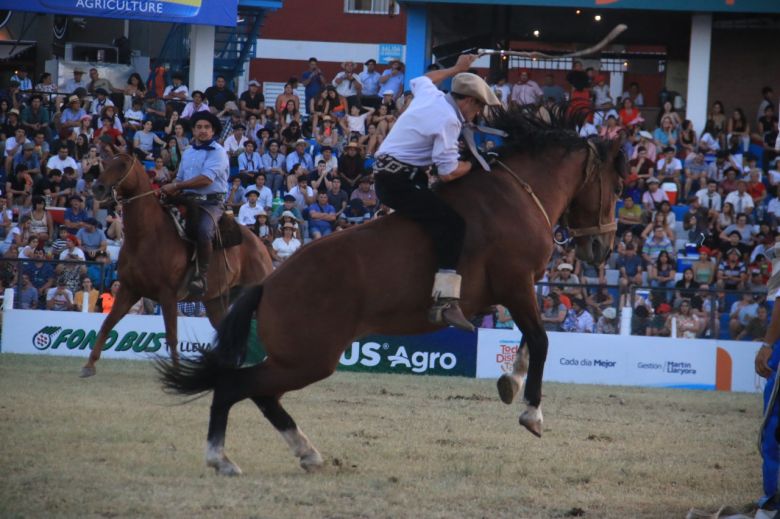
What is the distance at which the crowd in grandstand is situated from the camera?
17.2 metres

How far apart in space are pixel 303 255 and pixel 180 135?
15316 mm

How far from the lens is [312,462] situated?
7.82 meters

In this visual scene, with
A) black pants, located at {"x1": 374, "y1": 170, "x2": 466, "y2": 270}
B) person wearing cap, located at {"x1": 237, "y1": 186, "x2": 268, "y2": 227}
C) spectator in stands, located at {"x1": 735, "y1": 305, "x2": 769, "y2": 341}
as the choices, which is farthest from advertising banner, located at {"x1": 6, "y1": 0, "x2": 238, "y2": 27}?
black pants, located at {"x1": 374, "y1": 170, "x2": 466, "y2": 270}

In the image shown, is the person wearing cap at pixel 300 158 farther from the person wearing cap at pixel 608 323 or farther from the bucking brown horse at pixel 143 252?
the bucking brown horse at pixel 143 252

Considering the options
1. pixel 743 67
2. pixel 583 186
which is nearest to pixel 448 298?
pixel 583 186

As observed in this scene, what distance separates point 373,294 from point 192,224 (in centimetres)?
541

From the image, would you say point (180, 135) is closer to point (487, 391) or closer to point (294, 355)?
point (487, 391)

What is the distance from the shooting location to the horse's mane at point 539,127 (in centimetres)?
869

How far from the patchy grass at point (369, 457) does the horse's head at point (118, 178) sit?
6.60ft

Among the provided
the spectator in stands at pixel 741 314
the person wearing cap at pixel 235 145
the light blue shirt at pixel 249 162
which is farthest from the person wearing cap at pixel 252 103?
the spectator in stands at pixel 741 314

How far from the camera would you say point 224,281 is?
43.5 feet

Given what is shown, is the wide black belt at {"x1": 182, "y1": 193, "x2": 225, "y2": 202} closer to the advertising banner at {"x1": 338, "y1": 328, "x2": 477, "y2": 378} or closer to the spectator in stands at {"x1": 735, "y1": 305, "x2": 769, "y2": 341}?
the advertising banner at {"x1": 338, "y1": 328, "x2": 477, "y2": 378}

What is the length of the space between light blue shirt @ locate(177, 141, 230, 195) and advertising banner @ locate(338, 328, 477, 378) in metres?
5.00

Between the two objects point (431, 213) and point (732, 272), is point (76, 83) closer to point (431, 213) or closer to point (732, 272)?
point (732, 272)
